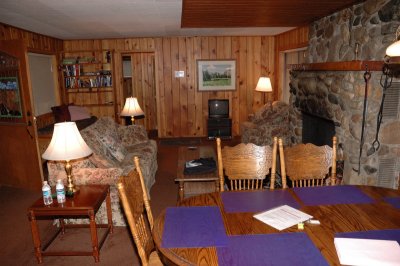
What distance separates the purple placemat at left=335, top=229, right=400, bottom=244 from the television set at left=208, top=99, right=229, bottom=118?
552 cm

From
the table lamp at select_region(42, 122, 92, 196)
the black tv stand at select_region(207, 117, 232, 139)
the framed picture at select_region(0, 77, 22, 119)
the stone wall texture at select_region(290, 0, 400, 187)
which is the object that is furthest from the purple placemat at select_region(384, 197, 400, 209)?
the black tv stand at select_region(207, 117, 232, 139)

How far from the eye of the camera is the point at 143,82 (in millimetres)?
7820

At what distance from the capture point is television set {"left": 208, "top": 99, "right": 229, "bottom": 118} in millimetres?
7016

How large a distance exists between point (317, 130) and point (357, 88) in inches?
51.1

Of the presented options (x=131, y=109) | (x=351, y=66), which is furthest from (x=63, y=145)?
(x=351, y=66)

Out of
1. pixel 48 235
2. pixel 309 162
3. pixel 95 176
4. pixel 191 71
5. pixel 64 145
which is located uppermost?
pixel 191 71

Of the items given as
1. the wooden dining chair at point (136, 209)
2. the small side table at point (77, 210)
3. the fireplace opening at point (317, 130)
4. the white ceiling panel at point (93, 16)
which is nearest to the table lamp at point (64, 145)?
the small side table at point (77, 210)

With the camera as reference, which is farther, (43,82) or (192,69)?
(192,69)

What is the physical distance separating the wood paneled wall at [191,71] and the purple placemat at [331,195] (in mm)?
5312

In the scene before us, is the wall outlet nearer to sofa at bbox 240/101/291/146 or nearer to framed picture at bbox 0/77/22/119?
sofa at bbox 240/101/291/146

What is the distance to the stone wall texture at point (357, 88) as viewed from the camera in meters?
3.07

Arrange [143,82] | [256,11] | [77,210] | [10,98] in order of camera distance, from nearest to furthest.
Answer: [77,210]
[256,11]
[10,98]
[143,82]

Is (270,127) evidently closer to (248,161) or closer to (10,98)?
(248,161)

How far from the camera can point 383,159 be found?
3.20m
